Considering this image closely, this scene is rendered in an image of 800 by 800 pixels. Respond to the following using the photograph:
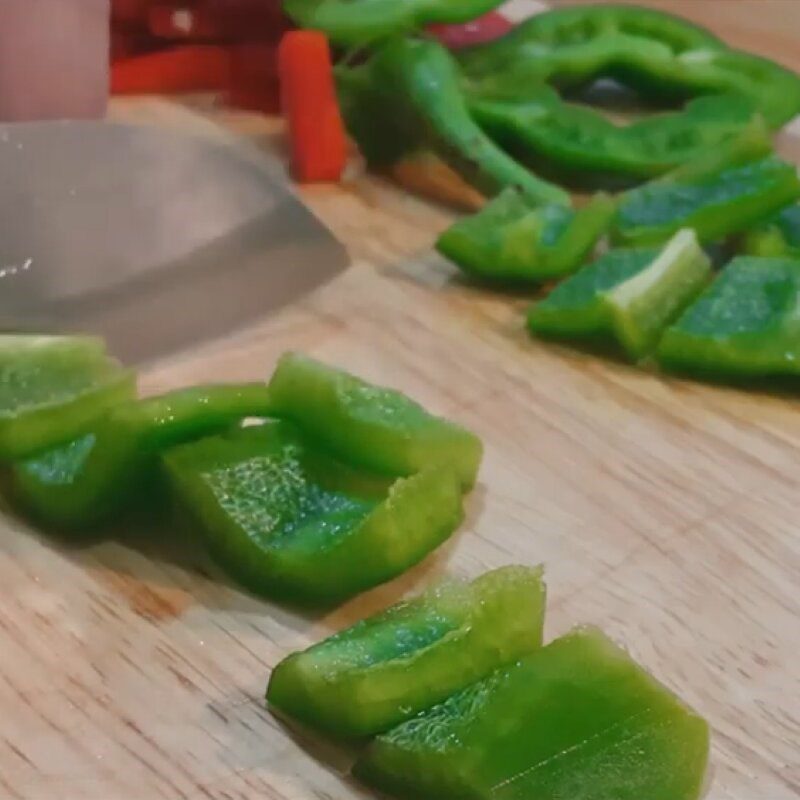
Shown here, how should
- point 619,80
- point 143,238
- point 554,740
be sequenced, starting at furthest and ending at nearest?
1. point 619,80
2. point 143,238
3. point 554,740

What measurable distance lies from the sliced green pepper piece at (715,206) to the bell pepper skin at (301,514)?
48 cm

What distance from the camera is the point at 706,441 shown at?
1.01 m

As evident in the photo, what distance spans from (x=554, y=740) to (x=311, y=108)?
2.94 feet

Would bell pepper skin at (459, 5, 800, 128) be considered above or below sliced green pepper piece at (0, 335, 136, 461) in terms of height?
above

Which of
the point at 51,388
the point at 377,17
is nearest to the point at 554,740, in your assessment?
the point at 51,388

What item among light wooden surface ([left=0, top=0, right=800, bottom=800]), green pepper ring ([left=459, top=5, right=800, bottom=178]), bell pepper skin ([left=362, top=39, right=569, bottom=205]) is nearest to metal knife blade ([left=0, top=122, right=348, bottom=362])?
light wooden surface ([left=0, top=0, right=800, bottom=800])

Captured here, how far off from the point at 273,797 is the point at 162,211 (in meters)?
0.67

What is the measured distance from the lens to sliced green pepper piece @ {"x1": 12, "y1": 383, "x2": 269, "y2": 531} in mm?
826

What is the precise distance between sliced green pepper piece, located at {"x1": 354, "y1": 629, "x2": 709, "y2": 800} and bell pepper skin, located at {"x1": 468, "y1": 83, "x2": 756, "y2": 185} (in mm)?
791

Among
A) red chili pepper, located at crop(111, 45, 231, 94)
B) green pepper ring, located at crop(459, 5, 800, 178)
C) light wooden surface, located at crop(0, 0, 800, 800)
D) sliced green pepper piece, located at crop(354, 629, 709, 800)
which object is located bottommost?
light wooden surface, located at crop(0, 0, 800, 800)

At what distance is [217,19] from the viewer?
159cm

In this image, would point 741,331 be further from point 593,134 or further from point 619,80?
point 619,80

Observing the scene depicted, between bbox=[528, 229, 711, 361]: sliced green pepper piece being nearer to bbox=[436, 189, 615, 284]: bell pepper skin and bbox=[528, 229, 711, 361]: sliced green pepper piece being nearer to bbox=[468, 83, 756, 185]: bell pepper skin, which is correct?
bbox=[436, 189, 615, 284]: bell pepper skin

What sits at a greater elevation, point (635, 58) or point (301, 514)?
point (635, 58)
